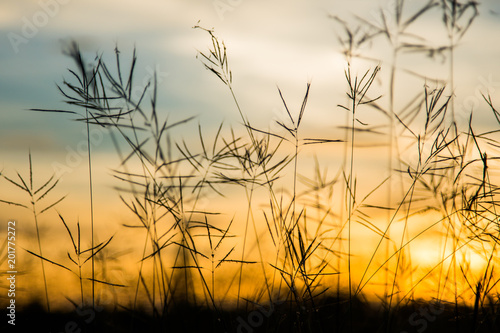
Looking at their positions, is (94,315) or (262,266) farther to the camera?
(262,266)

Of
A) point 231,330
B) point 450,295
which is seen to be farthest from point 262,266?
point 450,295

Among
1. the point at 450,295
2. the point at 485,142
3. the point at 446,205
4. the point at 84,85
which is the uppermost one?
the point at 84,85

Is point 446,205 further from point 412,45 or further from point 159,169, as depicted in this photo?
point 159,169

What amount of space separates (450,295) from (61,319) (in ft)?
4.88

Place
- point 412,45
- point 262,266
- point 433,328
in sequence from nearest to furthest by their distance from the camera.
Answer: point 262,266
point 433,328
point 412,45

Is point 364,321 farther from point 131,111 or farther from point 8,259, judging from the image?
point 8,259

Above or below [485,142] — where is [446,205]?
below

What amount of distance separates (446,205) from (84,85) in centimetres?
154

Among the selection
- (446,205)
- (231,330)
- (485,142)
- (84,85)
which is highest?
(84,85)

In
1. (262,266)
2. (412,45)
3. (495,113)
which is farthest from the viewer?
(412,45)

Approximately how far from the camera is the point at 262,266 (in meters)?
1.80

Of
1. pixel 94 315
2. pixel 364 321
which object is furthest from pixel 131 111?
pixel 364 321

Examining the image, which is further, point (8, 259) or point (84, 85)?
point (8, 259)

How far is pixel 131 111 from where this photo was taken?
1687 millimetres
